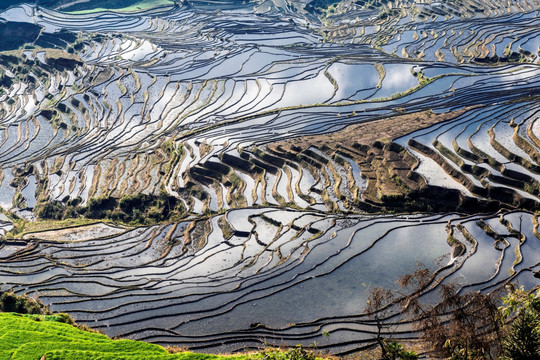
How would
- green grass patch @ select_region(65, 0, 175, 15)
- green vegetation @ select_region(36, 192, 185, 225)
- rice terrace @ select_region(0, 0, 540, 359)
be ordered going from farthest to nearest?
green grass patch @ select_region(65, 0, 175, 15) → green vegetation @ select_region(36, 192, 185, 225) → rice terrace @ select_region(0, 0, 540, 359)

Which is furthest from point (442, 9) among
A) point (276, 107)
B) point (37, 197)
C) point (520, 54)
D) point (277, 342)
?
point (277, 342)

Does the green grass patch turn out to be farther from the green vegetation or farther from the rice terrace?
the green vegetation

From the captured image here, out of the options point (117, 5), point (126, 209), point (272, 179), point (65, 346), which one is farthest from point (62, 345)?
point (117, 5)

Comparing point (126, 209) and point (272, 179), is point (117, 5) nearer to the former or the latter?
point (126, 209)

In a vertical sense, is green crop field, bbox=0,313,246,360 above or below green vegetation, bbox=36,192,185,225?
below

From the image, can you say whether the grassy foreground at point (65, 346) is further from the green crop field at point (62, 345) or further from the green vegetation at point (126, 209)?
the green vegetation at point (126, 209)

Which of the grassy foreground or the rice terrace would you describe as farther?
the rice terrace

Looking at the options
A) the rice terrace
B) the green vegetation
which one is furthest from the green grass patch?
the green vegetation

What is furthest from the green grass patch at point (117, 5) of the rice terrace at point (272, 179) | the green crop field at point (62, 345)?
the green crop field at point (62, 345)
